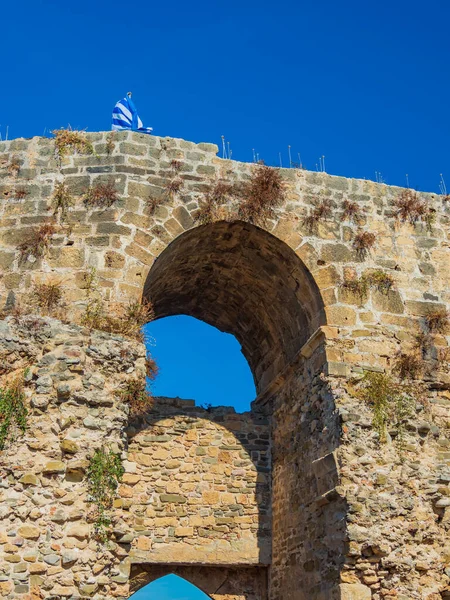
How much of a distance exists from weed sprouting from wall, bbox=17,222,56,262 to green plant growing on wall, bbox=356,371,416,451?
4.25 metres

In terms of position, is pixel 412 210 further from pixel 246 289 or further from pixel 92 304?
pixel 92 304

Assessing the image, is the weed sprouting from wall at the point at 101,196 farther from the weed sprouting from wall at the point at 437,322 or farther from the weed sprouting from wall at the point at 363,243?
the weed sprouting from wall at the point at 437,322

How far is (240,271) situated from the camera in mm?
10070

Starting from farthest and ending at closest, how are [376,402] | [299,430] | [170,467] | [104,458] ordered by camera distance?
[170,467] < [299,430] < [376,402] < [104,458]

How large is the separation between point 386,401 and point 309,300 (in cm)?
179

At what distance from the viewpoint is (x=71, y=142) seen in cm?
907

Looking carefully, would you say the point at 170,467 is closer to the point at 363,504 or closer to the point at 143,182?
the point at 363,504

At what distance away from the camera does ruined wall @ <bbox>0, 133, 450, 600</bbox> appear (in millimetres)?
7518

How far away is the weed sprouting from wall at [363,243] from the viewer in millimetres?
9234

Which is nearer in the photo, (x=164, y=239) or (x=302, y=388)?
(x=164, y=239)

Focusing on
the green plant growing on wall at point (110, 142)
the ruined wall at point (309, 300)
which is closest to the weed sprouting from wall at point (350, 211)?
the ruined wall at point (309, 300)

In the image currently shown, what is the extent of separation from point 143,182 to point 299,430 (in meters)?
3.95

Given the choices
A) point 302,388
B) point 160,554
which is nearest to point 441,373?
point 302,388

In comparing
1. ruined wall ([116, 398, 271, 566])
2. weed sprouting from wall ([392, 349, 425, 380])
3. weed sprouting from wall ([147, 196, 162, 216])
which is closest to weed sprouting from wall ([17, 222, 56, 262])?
A: weed sprouting from wall ([147, 196, 162, 216])
